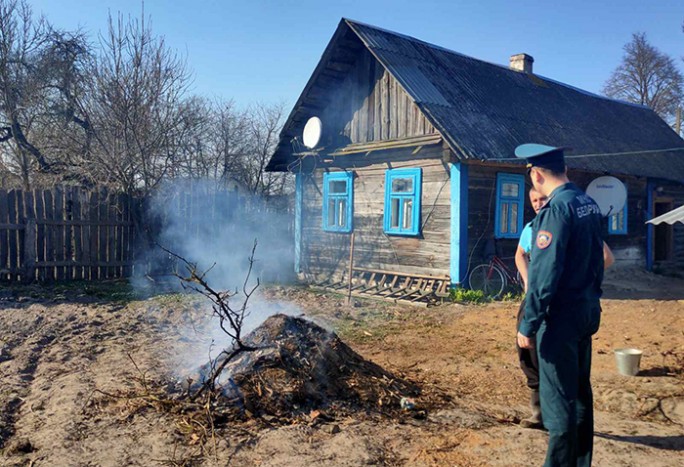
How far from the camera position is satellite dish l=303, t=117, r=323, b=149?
12377mm

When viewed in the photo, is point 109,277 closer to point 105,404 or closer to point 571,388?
point 105,404

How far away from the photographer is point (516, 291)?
35.3 ft

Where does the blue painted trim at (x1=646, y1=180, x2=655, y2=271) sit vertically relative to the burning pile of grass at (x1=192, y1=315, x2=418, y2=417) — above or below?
above

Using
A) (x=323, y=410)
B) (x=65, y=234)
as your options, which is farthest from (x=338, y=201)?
(x=323, y=410)

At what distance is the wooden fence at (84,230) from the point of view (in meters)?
10.2

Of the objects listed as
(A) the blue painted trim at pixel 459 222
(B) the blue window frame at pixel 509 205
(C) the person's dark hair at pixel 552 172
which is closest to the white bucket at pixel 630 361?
(C) the person's dark hair at pixel 552 172

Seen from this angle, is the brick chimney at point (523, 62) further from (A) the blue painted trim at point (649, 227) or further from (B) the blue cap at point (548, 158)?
(B) the blue cap at point (548, 158)

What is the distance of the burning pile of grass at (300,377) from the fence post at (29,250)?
7.33 metres

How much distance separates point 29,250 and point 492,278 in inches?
356

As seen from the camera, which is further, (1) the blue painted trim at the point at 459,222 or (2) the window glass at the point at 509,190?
(2) the window glass at the point at 509,190

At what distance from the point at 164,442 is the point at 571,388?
105 inches

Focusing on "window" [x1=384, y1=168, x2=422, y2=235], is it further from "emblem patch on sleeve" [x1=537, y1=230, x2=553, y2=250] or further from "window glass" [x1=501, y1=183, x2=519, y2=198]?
"emblem patch on sleeve" [x1=537, y1=230, x2=553, y2=250]

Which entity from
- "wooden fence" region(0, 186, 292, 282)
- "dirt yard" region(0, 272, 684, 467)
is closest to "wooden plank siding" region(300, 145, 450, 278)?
"dirt yard" region(0, 272, 684, 467)

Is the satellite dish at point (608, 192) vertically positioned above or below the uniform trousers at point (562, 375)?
above
